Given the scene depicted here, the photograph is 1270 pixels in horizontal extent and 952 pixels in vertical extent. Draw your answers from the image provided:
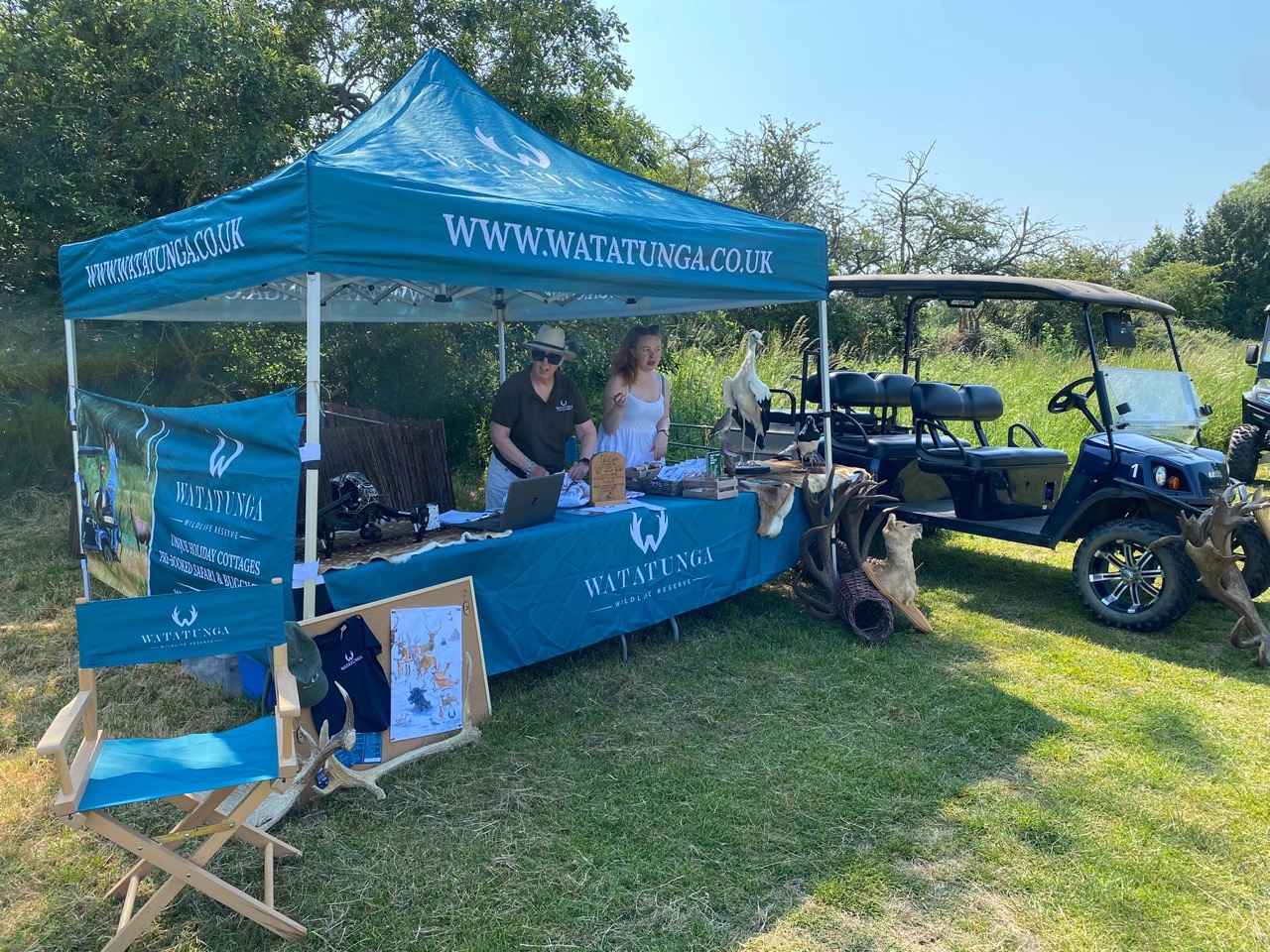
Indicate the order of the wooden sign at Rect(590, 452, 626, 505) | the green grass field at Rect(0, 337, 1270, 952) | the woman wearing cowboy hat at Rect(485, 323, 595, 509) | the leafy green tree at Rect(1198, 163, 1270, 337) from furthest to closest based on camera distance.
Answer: the leafy green tree at Rect(1198, 163, 1270, 337) → the woman wearing cowboy hat at Rect(485, 323, 595, 509) → the wooden sign at Rect(590, 452, 626, 505) → the green grass field at Rect(0, 337, 1270, 952)

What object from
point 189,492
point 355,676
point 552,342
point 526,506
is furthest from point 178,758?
point 552,342

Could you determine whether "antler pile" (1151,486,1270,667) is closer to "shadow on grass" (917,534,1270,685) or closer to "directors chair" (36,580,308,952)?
"shadow on grass" (917,534,1270,685)

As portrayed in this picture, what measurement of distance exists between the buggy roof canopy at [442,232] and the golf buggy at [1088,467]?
60.6 inches

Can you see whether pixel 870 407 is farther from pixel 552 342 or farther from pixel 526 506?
pixel 526 506

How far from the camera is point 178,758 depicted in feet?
8.31

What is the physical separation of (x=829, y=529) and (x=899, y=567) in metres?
0.48

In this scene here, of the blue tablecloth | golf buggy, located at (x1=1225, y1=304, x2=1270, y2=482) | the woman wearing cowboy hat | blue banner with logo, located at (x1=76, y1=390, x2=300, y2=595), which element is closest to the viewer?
blue banner with logo, located at (x1=76, y1=390, x2=300, y2=595)

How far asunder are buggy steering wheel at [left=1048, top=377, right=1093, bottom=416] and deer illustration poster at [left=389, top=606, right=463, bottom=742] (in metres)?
4.23

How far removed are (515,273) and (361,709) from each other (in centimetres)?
191

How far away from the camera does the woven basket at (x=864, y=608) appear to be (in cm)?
514

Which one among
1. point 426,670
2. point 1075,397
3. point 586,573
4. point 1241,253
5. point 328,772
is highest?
point 1241,253

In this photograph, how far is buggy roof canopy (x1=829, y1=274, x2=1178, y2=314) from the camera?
5.55 meters

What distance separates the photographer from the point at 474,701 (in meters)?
3.82

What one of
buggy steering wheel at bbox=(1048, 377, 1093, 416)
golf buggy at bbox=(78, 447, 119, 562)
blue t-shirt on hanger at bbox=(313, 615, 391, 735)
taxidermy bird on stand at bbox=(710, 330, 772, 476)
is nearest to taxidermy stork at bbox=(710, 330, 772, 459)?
taxidermy bird on stand at bbox=(710, 330, 772, 476)
